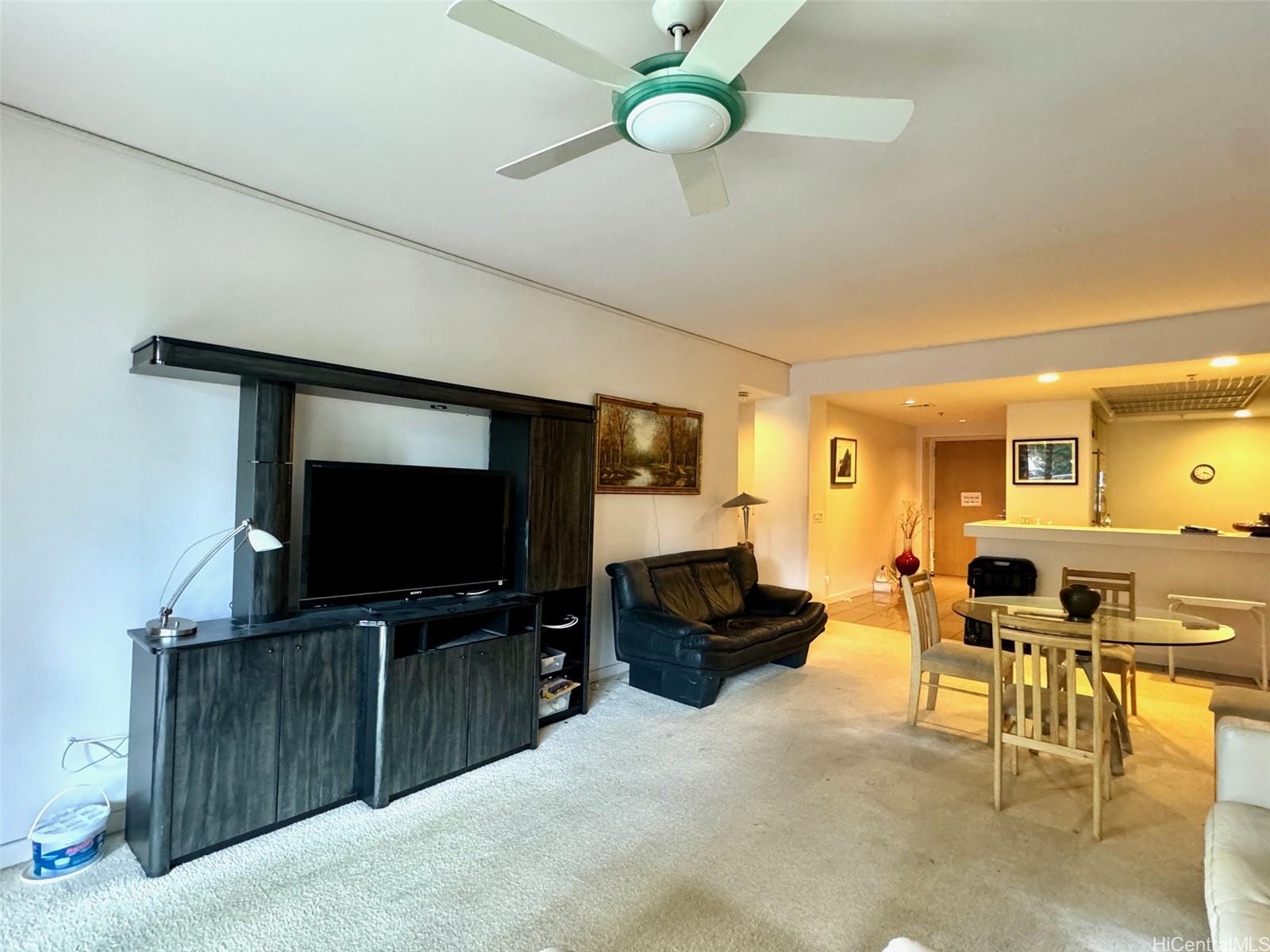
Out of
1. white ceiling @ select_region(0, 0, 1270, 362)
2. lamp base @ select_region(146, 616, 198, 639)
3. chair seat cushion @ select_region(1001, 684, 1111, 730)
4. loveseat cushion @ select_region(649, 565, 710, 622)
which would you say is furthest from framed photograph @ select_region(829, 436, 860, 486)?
lamp base @ select_region(146, 616, 198, 639)

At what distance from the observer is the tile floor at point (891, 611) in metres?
5.96

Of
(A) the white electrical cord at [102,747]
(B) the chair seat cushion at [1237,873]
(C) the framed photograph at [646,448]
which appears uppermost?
(C) the framed photograph at [646,448]

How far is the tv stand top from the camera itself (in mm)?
2182

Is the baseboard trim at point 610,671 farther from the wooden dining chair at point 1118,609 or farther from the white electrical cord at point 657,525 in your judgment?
the wooden dining chair at point 1118,609

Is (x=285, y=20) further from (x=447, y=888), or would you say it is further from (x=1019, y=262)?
(x=1019, y=262)

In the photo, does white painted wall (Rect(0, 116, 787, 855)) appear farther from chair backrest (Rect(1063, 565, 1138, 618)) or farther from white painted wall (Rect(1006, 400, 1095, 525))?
white painted wall (Rect(1006, 400, 1095, 525))

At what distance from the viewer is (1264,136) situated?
7.13 ft

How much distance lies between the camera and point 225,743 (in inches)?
87.3

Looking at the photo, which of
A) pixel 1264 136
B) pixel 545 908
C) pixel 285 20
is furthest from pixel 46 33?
pixel 1264 136

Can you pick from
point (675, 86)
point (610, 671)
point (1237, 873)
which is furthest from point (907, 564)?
point (675, 86)

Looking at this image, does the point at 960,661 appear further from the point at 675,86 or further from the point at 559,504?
the point at 675,86

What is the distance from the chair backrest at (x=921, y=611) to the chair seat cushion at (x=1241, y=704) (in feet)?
3.95

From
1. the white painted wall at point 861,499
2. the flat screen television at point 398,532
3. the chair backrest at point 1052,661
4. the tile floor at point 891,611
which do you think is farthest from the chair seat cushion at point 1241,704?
the white painted wall at point 861,499

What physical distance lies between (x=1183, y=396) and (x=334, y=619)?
740cm
